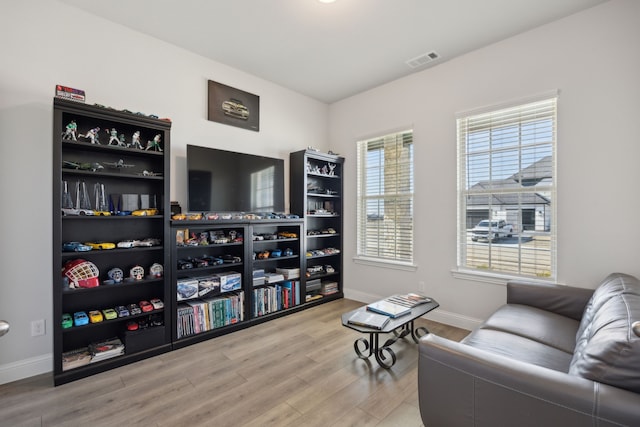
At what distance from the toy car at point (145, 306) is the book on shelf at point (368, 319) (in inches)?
66.7

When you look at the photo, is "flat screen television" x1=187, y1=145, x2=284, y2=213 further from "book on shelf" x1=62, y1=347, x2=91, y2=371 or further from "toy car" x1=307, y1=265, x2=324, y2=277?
"book on shelf" x1=62, y1=347, x2=91, y2=371

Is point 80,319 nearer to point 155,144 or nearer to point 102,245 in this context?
point 102,245

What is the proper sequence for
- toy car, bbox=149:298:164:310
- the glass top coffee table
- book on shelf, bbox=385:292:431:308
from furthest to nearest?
book on shelf, bbox=385:292:431:308 < toy car, bbox=149:298:164:310 < the glass top coffee table

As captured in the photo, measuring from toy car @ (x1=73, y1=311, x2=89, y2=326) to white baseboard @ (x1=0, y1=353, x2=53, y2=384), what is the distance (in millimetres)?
394

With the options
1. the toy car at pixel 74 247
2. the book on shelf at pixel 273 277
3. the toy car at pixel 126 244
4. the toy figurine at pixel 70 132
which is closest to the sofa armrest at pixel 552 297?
the book on shelf at pixel 273 277

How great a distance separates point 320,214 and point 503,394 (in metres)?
3.00

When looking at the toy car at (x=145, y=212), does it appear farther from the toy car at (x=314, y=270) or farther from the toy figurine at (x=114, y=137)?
the toy car at (x=314, y=270)

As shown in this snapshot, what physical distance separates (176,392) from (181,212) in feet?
5.23

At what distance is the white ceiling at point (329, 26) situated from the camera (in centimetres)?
244

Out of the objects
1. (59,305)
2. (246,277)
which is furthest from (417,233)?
(59,305)

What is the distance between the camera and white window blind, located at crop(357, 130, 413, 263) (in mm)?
3686

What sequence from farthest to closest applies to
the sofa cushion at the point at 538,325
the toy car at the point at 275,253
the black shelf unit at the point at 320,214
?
the black shelf unit at the point at 320,214, the toy car at the point at 275,253, the sofa cushion at the point at 538,325

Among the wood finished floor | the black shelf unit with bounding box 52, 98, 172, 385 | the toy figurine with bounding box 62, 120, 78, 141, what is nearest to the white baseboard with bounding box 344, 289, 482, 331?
the wood finished floor

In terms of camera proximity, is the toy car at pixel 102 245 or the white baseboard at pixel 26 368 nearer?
the white baseboard at pixel 26 368
